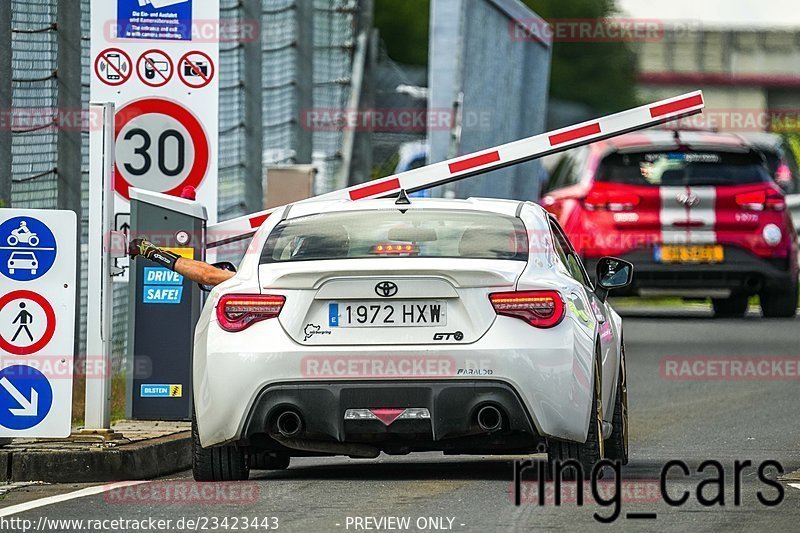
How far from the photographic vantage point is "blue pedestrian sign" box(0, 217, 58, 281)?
10508mm

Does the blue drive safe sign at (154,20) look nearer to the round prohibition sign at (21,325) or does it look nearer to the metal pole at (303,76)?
the round prohibition sign at (21,325)

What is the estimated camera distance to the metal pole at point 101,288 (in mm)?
10969

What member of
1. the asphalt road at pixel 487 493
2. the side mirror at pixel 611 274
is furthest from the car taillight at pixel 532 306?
the side mirror at pixel 611 274

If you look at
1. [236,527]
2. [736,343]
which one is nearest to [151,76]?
[236,527]

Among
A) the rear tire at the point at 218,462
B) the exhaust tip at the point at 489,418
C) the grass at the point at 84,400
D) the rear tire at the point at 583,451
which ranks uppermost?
the exhaust tip at the point at 489,418

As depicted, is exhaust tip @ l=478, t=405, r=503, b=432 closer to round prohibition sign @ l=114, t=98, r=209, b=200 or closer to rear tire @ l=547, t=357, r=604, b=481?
rear tire @ l=547, t=357, r=604, b=481

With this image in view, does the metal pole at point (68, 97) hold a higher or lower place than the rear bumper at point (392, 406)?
higher

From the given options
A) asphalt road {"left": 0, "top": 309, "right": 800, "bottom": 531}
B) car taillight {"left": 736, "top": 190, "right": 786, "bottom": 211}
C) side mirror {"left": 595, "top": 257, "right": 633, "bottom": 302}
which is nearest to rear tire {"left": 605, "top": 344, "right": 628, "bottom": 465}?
asphalt road {"left": 0, "top": 309, "right": 800, "bottom": 531}

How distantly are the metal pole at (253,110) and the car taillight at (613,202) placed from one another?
302cm

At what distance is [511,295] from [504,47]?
42.9 feet

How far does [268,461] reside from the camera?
1075cm

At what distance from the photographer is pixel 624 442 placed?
35.2ft

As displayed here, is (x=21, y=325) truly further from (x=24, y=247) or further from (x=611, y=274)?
(x=611, y=274)

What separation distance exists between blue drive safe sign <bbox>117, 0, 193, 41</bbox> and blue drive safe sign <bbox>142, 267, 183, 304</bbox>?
1.47 metres
